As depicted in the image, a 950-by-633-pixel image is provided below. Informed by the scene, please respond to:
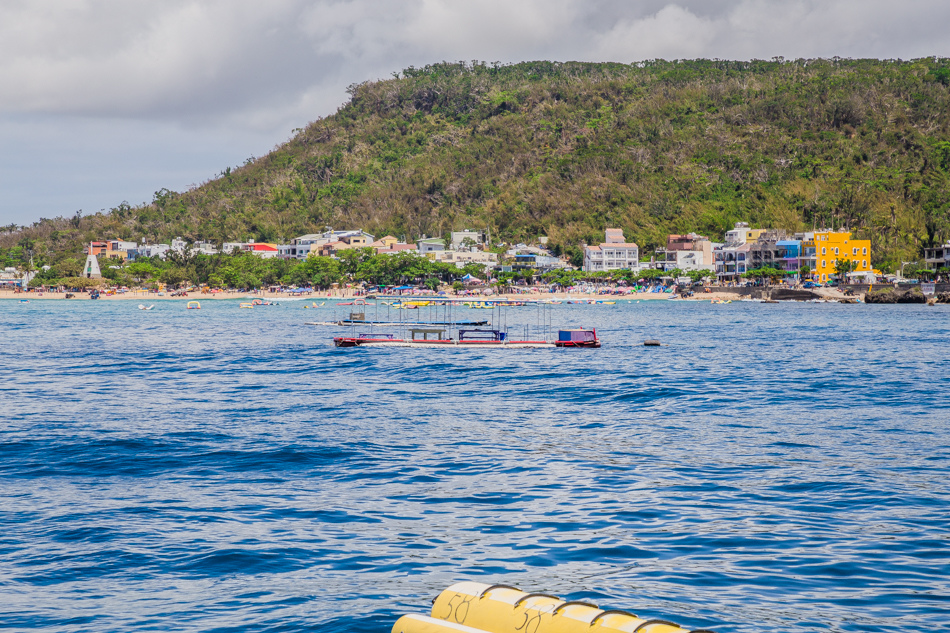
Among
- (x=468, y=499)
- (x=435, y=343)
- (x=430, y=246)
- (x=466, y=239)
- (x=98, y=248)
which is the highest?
(x=466, y=239)

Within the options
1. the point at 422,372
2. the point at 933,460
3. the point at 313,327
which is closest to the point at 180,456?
the point at 933,460

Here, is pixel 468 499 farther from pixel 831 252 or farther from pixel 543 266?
pixel 543 266

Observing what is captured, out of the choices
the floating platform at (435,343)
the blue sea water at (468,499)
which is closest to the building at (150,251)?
the floating platform at (435,343)

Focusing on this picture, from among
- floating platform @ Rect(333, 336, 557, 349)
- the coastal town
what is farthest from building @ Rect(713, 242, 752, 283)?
floating platform @ Rect(333, 336, 557, 349)

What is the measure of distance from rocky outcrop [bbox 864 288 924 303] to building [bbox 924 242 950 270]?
1182 cm

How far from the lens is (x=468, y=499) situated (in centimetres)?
1600

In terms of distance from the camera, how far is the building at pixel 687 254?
6142 inches

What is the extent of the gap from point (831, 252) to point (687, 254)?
27.2 m

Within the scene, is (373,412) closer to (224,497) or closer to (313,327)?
(224,497)

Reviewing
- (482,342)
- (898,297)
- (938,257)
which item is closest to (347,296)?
(898,297)

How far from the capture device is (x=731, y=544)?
1318 centimetres

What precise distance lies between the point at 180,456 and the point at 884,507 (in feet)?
49.6

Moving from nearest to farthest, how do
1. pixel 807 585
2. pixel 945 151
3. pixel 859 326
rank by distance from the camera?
pixel 807 585 → pixel 859 326 → pixel 945 151

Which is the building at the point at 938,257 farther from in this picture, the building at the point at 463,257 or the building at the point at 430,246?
the building at the point at 430,246
